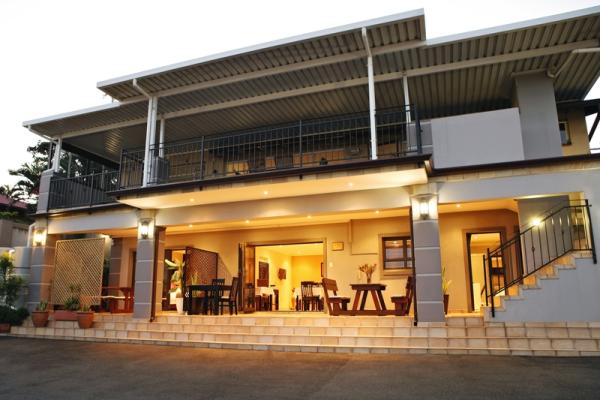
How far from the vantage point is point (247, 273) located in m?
11.6

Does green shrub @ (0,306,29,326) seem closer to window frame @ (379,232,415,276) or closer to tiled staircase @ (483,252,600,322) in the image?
window frame @ (379,232,415,276)

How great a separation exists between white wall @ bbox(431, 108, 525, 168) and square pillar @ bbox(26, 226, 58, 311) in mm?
9251

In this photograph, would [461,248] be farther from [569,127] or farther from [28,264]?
[28,264]

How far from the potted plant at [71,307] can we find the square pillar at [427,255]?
7217 millimetres

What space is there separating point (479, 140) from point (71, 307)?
919cm

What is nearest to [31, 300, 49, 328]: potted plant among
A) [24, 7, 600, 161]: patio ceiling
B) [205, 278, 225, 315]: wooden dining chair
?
[205, 278, 225, 315]: wooden dining chair

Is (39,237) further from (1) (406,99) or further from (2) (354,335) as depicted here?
(1) (406,99)

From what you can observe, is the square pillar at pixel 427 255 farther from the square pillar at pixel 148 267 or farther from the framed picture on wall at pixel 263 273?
the framed picture on wall at pixel 263 273

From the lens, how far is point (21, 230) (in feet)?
57.1

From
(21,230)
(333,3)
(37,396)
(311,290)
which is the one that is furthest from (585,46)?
(21,230)

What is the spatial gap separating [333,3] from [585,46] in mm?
5825

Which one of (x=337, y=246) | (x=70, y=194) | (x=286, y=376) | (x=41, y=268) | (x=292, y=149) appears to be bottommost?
(x=286, y=376)

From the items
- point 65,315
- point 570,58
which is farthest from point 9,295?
point 570,58

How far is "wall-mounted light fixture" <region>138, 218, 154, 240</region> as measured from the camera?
387 inches
